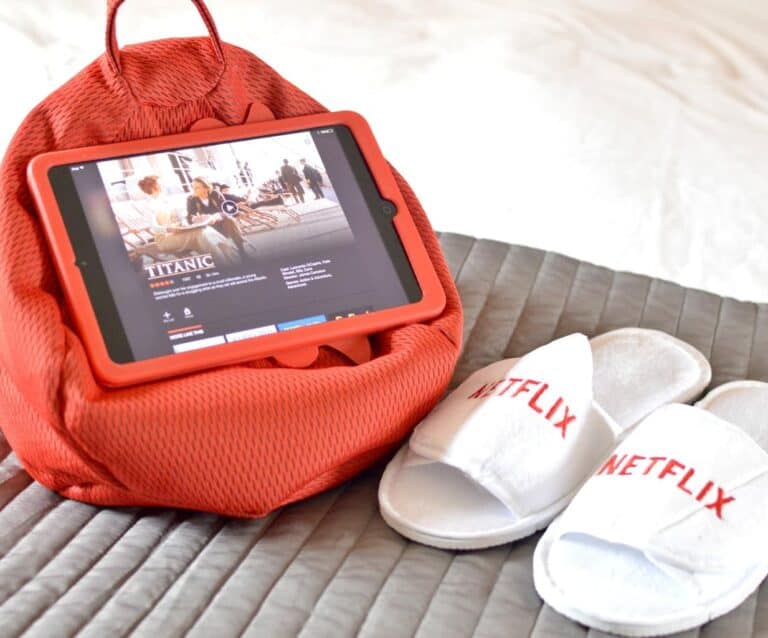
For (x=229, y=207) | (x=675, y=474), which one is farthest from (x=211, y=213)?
(x=675, y=474)

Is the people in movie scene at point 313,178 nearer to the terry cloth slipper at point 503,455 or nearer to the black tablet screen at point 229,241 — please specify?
the black tablet screen at point 229,241

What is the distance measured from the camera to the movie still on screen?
0.89m

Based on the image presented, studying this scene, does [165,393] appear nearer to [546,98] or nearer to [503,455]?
[503,455]

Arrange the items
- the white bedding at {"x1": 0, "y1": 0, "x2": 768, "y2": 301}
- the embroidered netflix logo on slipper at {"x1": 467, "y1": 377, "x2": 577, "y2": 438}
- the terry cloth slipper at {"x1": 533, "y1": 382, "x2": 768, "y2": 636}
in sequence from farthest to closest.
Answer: the white bedding at {"x1": 0, "y1": 0, "x2": 768, "y2": 301}, the embroidered netflix logo on slipper at {"x1": 467, "y1": 377, "x2": 577, "y2": 438}, the terry cloth slipper at {"x1": 533, "y1": 382, "x2": 768, "y2": 636}

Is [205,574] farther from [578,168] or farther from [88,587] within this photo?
[578,168]

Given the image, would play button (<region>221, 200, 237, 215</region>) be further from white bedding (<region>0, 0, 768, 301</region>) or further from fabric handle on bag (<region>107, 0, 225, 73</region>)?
white bedding (<region>0, 0, 768, 301</region>)

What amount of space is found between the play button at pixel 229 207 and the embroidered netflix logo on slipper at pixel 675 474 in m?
0.34

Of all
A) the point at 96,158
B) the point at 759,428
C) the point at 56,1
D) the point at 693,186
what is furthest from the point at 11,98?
the point at 759,428

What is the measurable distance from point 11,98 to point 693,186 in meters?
0.81

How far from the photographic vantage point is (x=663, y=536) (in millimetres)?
757

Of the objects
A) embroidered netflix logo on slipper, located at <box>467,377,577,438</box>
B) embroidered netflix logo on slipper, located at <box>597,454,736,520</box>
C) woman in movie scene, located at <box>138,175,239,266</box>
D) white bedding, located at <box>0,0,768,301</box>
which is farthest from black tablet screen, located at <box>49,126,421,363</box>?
white bedding, located at <box>0,0,768,301</box>

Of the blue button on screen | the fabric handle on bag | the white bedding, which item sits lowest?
the white bedding

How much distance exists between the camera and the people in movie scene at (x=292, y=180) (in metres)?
0.94

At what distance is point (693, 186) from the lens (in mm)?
1308
